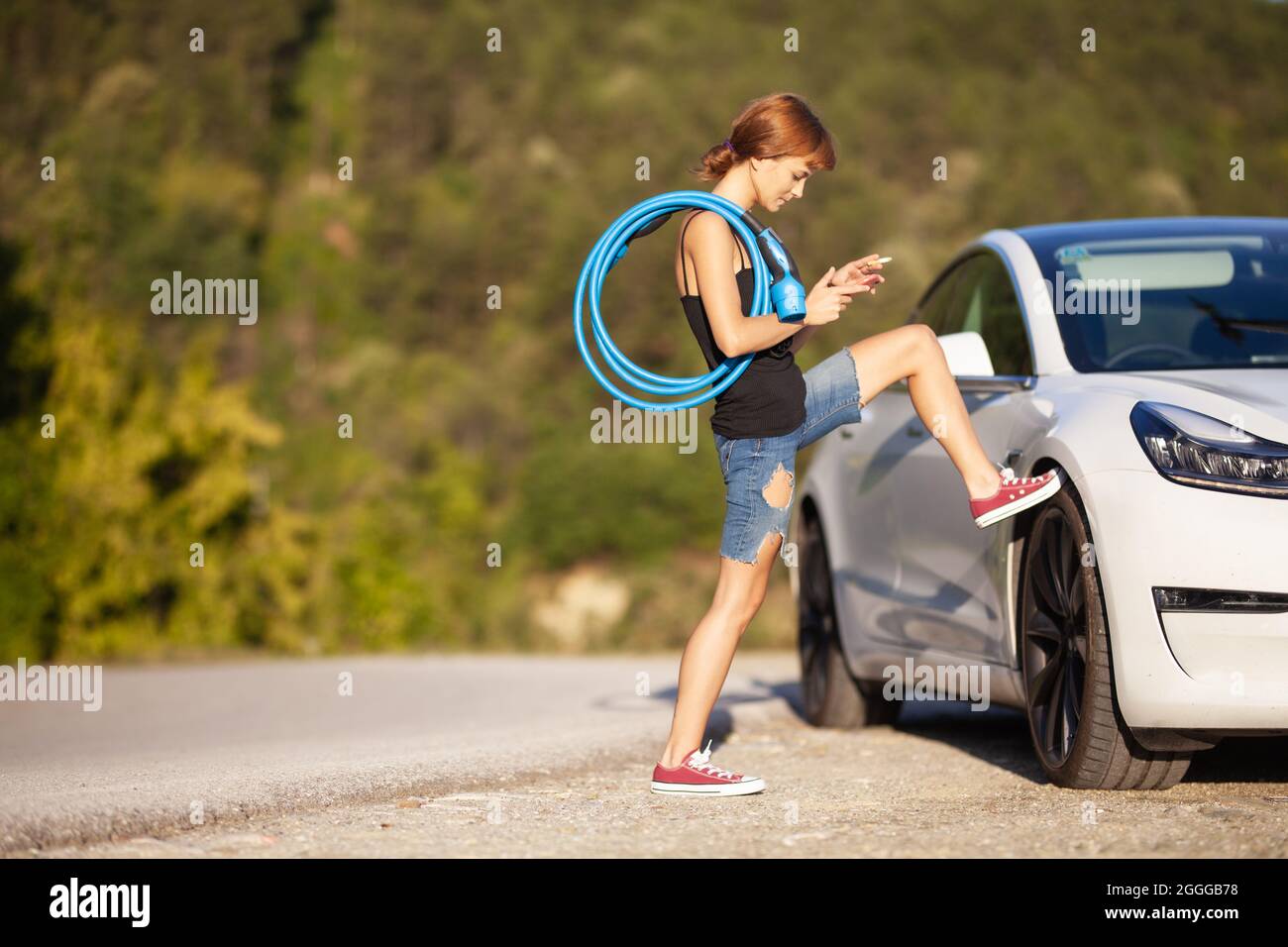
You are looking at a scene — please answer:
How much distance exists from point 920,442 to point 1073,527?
128 centimetres

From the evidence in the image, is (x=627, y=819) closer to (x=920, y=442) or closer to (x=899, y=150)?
(x=920, y=442)

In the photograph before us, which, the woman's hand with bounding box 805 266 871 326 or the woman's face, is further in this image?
the woman's face

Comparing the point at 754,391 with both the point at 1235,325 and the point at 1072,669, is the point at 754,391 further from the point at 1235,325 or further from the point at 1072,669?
Result: the point at 1235,325

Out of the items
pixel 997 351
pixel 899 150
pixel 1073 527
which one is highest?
pixel 899 150

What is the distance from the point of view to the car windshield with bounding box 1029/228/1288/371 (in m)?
5.45

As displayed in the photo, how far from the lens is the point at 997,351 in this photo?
6.05m

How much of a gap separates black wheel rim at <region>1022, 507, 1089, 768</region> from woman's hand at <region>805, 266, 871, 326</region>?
88 cm

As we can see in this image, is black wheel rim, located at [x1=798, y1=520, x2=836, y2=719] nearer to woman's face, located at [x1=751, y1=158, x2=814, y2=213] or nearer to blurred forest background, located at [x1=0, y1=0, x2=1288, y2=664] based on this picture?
woman's face, located at [x1=751, y1=158, x2=814, y2=213]

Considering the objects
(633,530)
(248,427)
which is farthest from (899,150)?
(248,427)

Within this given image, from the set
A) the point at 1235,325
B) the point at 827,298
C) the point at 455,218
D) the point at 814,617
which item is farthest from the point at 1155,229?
the point at 455,218

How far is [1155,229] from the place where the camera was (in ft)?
20.2

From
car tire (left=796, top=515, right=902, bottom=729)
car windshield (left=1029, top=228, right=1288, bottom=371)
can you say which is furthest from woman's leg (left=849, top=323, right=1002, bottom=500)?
car tire (left=796, top=515, right=902, bottom=729)

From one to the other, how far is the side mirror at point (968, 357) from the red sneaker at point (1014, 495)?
24.8 inches

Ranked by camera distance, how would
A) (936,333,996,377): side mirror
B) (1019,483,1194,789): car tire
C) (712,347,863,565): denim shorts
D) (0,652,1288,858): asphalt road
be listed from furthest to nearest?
(936,333,996,377): side mirror < (712,347,863,565): denim shorts < (1019,483,1194,789): car tire < (0,652,1288,858): asphalt road
